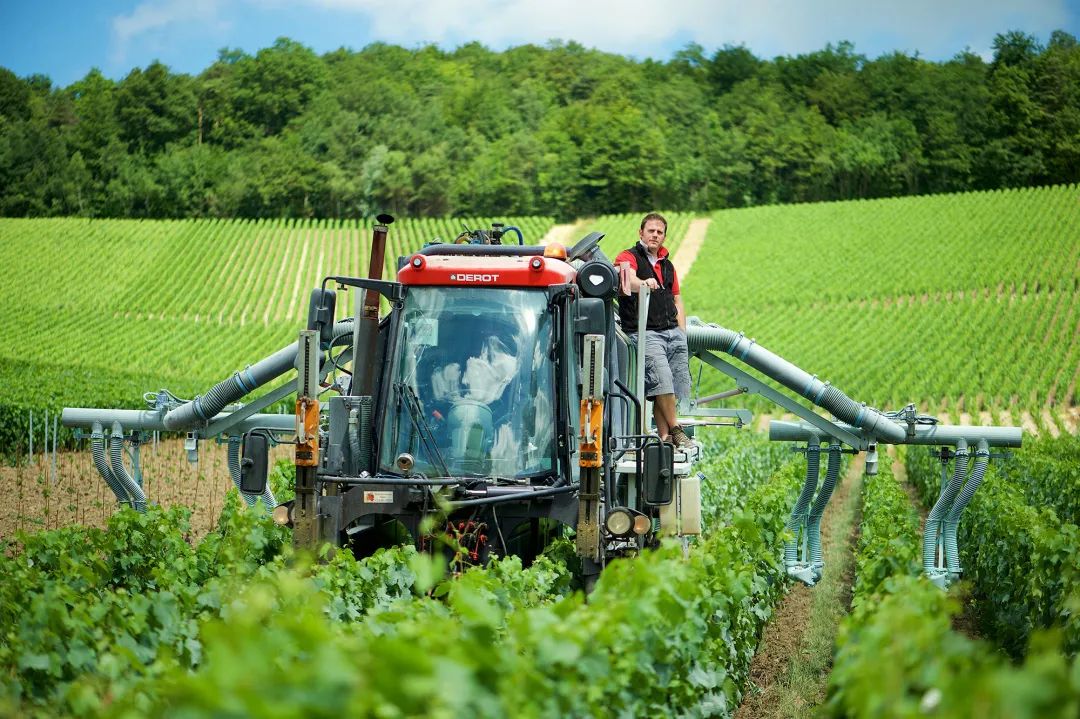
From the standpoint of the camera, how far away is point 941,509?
39.0ft

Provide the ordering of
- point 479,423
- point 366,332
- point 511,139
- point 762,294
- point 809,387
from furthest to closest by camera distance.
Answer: point 511,139 → point 762,294 → point 809,387 → point 366,332 → point 479,423

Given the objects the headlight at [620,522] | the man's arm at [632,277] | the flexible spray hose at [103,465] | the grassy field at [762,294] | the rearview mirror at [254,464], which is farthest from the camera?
the grassy field at [762,294]

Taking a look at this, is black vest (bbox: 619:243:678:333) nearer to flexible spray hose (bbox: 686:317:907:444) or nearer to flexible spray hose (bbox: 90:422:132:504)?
flexible spray hose (bbox: 686:317:907:444)

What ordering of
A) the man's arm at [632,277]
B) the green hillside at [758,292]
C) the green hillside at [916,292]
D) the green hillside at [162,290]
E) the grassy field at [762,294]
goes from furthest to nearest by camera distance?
the green hillside at [162,290]
the green hillside at [758,292]
the green hillside at [916,292]
the grassy field at [762,294]
the man's arm at [632,277]

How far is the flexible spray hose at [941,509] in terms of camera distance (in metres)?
11.6

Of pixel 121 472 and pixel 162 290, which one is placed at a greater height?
pixel 162 290

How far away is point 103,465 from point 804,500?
675 cm

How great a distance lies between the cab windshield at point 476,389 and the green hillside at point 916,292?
32.3 m

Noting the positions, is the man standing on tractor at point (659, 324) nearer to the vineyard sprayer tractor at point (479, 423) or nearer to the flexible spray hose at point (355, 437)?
the vineyard sprayer tractor at point (479, 423)

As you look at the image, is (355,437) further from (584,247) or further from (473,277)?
(584,247)

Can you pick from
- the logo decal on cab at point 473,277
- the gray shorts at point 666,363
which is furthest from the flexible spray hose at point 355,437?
the gray shorts at point 666,363

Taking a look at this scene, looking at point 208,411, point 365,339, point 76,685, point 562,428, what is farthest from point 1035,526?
point 76,685

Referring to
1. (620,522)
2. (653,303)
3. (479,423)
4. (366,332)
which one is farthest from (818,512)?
(366,332)

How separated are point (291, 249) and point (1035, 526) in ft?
186
